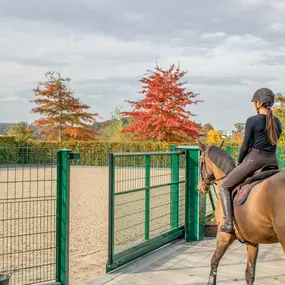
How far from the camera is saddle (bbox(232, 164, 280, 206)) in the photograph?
425 centimetres

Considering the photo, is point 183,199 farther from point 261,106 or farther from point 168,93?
point 168,93

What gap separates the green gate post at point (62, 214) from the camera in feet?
15.3

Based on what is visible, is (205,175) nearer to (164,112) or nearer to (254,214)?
(254,214)

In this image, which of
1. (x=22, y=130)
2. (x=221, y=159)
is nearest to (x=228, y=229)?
(x=221, y=159)

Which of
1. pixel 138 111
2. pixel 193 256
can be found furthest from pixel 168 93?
pixel 193 256

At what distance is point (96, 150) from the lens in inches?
1166

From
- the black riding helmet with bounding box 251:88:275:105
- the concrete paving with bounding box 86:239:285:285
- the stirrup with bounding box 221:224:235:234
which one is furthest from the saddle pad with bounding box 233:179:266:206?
the concrete paving with bounding box 86:239:285:285

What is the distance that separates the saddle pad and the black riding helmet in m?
0.92

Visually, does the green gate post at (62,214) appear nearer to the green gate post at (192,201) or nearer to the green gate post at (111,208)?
→ the green gate post at (111,208)

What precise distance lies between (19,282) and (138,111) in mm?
27808

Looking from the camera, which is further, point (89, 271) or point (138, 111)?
point (138, 111)

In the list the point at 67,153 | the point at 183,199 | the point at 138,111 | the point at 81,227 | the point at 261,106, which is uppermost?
the point at 138,111

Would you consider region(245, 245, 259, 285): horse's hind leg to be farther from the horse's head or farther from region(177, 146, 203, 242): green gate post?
region(177, 146, 203, 242): green gate post

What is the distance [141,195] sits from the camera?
6.43m
